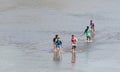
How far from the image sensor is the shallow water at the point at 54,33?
31297 millimetres

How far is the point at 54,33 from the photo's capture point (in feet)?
152

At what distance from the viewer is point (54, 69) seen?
29.8 metres

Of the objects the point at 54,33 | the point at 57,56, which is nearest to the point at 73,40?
the point at 57,56

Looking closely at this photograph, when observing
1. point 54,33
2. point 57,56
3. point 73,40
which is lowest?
point 57,56

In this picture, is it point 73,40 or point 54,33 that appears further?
point 54,33

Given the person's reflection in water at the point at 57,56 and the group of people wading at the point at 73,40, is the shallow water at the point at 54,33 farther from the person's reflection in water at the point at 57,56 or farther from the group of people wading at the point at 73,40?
the group of people wading at the point at 73,40

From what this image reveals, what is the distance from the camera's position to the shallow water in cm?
3130

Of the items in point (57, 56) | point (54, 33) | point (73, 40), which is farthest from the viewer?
point (54, 33)

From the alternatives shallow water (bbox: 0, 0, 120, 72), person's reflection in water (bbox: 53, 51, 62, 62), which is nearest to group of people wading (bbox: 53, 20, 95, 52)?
person's reflection in water (bbox: 53, 51, 62, 62)

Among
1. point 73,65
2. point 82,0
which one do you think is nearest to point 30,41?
point 73,65

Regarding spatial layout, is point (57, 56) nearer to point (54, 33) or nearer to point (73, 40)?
→ point (73, 40)

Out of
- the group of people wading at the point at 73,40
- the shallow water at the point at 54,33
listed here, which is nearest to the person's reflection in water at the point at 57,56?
the shallow water at the point at 54,33

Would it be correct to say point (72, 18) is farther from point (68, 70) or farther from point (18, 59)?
point (68, 70)

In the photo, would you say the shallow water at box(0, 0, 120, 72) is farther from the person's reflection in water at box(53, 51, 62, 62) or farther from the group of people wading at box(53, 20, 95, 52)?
the group of people wading at box(53, 20, 95, 52)
